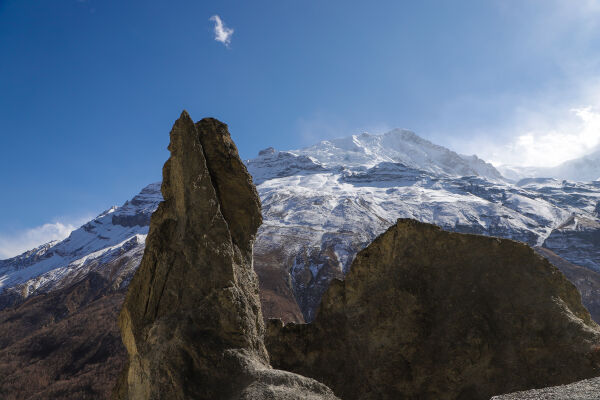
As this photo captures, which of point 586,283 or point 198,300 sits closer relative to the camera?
point 198,300

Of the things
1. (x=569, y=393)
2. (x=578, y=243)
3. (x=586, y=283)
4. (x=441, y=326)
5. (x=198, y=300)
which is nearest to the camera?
(x=569, y=393)

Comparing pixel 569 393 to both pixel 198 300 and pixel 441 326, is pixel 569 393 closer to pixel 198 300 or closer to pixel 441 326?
pixel 441 326

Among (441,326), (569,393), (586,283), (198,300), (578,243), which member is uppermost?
(198,300)

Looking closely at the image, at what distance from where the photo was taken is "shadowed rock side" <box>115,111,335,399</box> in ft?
44.7

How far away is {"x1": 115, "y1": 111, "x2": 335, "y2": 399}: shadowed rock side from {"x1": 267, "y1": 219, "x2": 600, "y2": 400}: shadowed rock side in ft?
21.9

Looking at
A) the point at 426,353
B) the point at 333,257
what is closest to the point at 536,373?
the point at 426,353

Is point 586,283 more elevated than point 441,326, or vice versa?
point 441,326

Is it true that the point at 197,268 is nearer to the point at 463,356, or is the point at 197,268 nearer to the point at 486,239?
the point at 463,356

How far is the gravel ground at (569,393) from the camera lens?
11177mm

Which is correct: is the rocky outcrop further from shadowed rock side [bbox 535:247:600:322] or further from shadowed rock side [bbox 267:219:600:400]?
shadowed rock side [bbox 267:219:600:400]

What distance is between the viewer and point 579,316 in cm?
2161

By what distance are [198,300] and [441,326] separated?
1362 centimetres

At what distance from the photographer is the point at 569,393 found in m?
11.8

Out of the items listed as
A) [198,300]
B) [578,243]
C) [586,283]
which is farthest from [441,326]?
[578,243]
